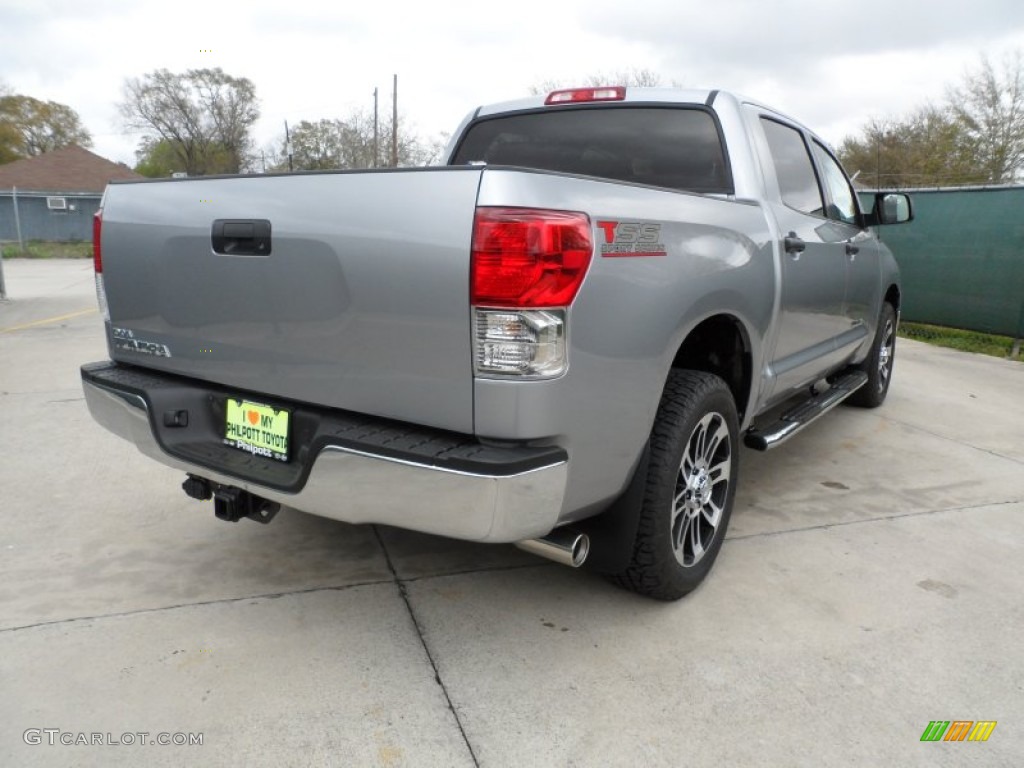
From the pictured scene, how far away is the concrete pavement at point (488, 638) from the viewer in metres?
2.16

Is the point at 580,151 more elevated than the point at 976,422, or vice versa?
the point at 580,151

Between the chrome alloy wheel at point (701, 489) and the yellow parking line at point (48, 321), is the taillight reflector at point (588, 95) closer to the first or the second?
the chrome alloy wheel at point (701, 489)

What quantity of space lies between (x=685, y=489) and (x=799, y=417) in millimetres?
1295

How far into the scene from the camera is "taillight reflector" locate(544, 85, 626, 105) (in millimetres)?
3639

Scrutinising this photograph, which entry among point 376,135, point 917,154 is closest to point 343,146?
point 376,135

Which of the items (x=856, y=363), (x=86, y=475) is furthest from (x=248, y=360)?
(x=856, y=363)

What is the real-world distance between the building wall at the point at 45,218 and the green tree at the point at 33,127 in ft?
93.2

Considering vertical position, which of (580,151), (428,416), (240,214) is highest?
(580,151)

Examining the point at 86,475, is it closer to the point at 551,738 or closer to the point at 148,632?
the point at 148,632

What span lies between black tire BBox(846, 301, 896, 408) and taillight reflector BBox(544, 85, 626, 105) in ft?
9.65

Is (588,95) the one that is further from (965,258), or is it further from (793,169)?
(965,258)

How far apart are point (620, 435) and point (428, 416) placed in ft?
1.95

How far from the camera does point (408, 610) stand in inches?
111

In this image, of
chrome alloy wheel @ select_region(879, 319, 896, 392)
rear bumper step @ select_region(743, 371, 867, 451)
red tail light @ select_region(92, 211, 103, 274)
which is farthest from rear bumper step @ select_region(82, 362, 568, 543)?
chrome alloy wheel @ select_region(879, 319, 896, 392)
